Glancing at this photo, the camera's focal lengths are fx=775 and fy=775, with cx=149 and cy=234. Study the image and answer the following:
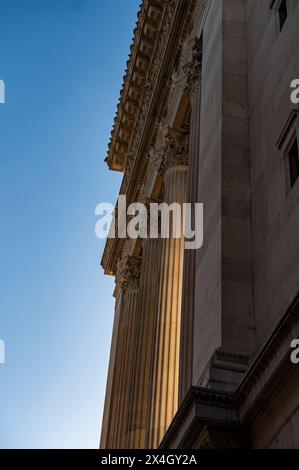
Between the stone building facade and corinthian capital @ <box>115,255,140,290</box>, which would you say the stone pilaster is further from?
the stone building facade

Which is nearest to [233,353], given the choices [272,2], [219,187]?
[219,187]

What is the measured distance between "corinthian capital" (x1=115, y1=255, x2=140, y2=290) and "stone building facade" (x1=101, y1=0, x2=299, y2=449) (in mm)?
6755

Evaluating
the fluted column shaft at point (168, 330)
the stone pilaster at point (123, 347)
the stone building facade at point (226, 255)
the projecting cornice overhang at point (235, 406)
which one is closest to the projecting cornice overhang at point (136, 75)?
the stone building facade at point (226, 255)

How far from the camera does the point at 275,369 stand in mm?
17141

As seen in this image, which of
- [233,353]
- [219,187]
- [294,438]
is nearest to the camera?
[294,438]

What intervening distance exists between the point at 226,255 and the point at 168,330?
487 inches

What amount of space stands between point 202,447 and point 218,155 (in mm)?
11041

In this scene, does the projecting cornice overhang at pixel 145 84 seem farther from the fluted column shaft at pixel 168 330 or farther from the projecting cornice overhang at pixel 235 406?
the projecting cornice overhang at pixel 235 406

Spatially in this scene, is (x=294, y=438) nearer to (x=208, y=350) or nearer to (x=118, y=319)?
(x=208, y=350)

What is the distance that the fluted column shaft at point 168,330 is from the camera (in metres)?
31.8

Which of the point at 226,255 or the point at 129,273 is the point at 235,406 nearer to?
the point at 226,255

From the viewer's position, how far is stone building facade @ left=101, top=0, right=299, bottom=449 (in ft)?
61.2

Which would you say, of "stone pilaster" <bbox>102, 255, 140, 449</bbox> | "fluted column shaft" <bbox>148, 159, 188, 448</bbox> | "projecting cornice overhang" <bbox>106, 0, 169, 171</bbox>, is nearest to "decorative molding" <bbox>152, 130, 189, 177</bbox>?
"fluted column shaft" <bbox>148, 159, 188, 448</bbox>
